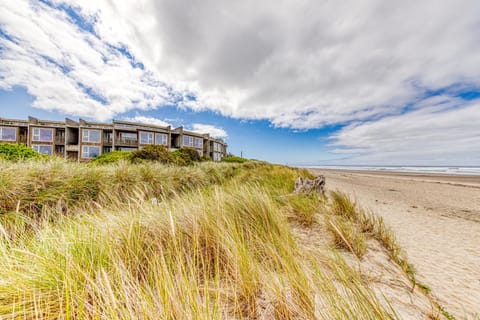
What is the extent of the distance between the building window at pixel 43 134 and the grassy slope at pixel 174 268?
37.0 meters

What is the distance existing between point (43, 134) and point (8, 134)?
19.0 ft

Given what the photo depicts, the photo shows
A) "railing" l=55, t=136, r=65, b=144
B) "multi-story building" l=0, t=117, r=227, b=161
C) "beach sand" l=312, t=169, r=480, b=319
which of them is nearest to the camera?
"beach sand" l=312, t=169, r=480, b=319

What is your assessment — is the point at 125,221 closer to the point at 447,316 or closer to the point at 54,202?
the point at 54,202

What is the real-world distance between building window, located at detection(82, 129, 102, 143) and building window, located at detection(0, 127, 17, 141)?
11.7m

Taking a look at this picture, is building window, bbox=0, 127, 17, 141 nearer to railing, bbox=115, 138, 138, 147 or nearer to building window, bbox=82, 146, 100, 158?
building window, bbox=82, 146, 100, 158

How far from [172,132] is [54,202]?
32590 mm

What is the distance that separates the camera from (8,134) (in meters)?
28.6

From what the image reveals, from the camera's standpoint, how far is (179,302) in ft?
3.73

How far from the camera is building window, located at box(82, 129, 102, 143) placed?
92.9 feet

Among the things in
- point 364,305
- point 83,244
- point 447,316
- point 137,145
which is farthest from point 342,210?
point 137,145

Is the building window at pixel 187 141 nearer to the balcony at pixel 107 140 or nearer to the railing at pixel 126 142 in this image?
the railing at pixel 126 142

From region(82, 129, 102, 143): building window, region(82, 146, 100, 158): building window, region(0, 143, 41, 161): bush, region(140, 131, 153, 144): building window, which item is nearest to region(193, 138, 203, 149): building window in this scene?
region(140, 131, 153, 144): building window

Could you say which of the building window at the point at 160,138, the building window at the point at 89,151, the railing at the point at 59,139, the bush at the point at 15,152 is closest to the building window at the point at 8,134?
the railing at the point at 59,139

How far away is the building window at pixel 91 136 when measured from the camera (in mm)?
28328
